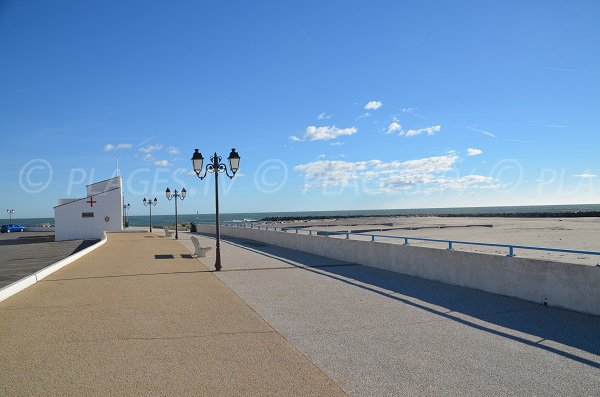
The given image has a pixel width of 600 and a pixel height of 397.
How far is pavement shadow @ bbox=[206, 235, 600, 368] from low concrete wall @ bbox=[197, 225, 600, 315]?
18cm

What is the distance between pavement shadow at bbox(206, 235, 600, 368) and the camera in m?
6.14

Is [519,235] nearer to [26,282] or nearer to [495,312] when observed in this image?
[495,312]

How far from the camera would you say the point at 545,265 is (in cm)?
836

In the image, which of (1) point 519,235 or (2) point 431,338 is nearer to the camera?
(2) point 431,338

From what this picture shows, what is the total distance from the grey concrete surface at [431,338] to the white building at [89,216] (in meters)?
39.5

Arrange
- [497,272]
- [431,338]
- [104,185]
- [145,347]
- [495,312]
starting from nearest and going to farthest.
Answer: [145,347] < [431,338] < [495,312] < [497,272] < [104,185]

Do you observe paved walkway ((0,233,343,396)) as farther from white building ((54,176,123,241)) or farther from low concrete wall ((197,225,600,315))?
white building ((54,176,123,241))

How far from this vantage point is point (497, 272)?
31.0ft

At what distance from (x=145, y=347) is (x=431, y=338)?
12.2 ft

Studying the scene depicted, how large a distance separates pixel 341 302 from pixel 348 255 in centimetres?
748

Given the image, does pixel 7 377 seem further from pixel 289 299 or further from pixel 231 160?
pixel 231 160

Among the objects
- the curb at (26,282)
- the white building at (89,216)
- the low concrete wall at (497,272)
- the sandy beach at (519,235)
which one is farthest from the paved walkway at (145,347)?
the white building at (89,216)

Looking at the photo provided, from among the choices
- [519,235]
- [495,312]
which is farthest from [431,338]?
[519,235]

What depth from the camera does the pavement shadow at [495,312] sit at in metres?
6.14
